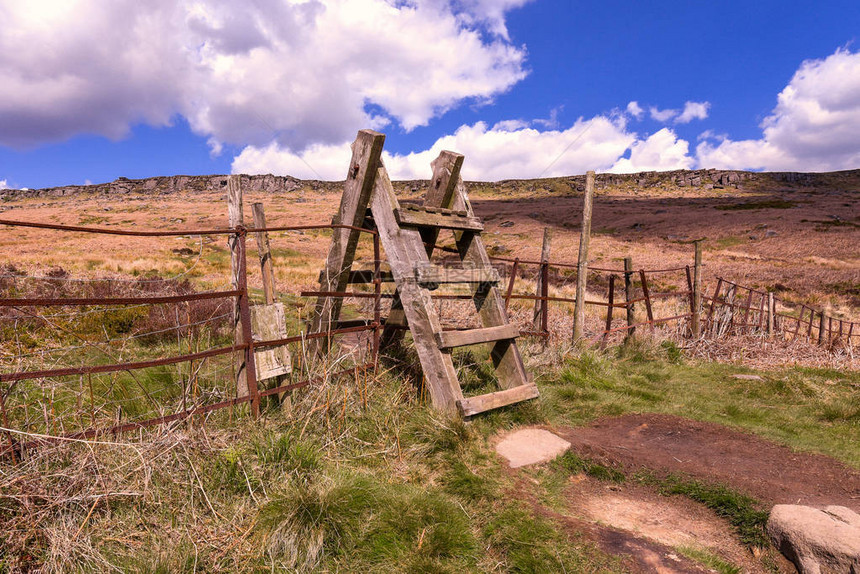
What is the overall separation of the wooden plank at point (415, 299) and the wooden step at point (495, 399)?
0.09m

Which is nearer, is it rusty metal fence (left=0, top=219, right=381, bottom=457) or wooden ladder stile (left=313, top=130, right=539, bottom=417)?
rusty metal fence (left=0, top=219, right=381, bottom=457)

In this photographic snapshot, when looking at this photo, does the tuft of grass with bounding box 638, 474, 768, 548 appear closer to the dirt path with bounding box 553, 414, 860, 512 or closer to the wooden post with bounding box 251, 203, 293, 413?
the dirt path with bounding box 553, 414, 860, 512

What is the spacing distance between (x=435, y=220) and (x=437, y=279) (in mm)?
705

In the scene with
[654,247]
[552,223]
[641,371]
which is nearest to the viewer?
[641,371]

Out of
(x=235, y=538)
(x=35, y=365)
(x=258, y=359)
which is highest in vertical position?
(x=258, y=359)

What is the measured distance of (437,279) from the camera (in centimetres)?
436

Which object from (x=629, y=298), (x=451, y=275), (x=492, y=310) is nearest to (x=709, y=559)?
(x=492, y=310)

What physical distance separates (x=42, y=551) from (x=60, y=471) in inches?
15.1

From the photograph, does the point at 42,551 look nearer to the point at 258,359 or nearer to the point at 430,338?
the point at 258,359

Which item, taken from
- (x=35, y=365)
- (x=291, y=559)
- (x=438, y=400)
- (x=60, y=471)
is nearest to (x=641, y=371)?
(x=438, y=400)

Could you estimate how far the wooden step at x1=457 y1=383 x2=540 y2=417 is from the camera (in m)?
3.97

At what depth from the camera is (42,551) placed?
2.36 m

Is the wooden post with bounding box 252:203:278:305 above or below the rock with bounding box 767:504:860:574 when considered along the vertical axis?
above

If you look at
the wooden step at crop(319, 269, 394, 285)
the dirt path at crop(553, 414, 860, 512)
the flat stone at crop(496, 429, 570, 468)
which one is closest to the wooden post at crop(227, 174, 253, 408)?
the wooden step at crop(319, 269, 394, 285)
